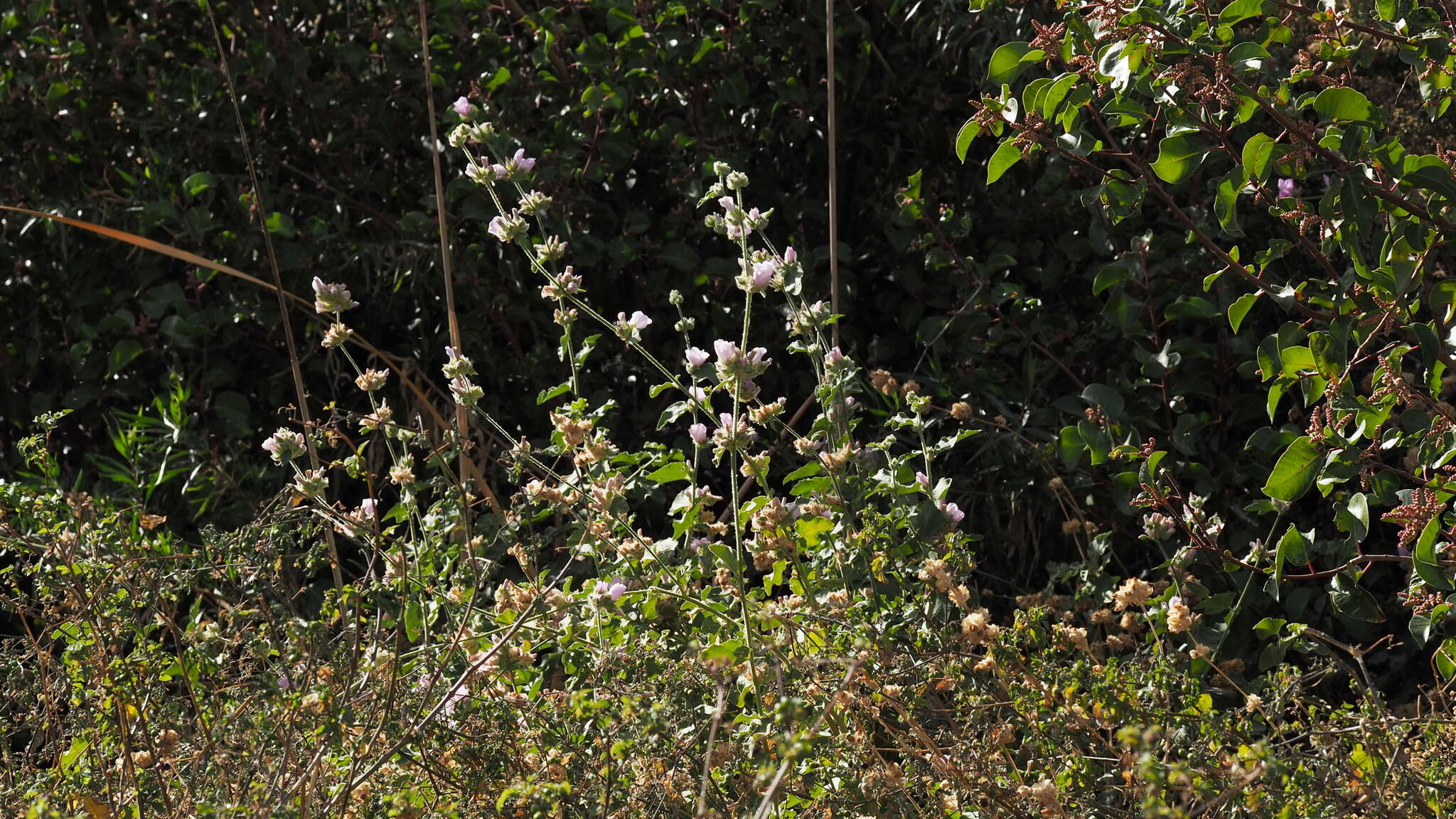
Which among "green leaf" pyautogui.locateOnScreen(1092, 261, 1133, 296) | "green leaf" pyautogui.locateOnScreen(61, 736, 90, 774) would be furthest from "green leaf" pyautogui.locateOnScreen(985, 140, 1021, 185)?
"green leaf" pyautogui.locateOnScreen(61, 736, 90, 774)

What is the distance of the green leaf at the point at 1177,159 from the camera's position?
4.97 feet

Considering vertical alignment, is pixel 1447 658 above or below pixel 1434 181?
below

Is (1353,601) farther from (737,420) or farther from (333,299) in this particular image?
(333,299)

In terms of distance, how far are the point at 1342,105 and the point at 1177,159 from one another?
6.9 inches

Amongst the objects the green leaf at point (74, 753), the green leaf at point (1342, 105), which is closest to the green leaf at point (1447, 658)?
the green leaf at point (1342, 105)

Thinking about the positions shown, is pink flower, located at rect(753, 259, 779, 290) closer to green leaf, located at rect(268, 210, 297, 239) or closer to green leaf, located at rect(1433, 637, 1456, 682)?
green leaf, located at rect(1433, 637, 1456, 682)

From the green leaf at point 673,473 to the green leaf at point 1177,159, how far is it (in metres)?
0.72

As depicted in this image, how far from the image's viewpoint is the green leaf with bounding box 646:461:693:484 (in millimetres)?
→ 1845

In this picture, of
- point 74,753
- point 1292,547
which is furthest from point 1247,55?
point 74,753

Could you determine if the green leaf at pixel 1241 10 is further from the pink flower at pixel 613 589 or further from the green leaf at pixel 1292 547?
the pink flower at pixel 613 589

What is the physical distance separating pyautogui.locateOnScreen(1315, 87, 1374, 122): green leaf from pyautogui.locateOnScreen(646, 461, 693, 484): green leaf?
0.89 m

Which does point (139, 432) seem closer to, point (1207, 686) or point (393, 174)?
point (393, 174)

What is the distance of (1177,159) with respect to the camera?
1.52 metres

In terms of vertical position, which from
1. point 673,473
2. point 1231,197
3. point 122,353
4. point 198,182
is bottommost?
point 122,353
